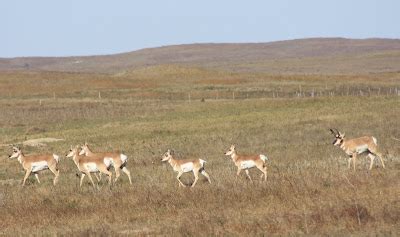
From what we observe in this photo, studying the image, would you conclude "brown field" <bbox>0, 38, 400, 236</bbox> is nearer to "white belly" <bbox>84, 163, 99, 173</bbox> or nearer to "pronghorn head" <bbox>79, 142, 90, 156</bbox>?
"white belly" <bbox>84, 163, 99, 173</bbox>

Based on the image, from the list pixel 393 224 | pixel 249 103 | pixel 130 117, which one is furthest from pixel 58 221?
pixel 249 103

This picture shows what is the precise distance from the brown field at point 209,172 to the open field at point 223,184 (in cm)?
4

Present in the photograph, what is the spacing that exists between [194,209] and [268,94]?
5868cm

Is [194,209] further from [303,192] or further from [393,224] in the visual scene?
[393,224]

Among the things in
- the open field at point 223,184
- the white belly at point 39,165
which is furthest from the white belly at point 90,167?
the white belly at point 39,165

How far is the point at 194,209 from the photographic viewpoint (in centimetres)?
1636

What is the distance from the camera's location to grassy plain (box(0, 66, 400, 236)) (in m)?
14.3

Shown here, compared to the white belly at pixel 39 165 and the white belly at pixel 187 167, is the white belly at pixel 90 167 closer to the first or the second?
the white belly at pixel 39 165

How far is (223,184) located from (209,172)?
4651 millimetres

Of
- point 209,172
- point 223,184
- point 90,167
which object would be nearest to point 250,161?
point 209,172

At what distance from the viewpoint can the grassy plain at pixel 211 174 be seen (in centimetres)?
1434

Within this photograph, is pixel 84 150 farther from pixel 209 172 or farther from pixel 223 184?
pixel 223 184

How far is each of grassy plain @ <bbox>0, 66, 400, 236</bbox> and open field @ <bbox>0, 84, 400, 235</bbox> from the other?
0.13 ft

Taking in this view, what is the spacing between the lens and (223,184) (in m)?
19.0
